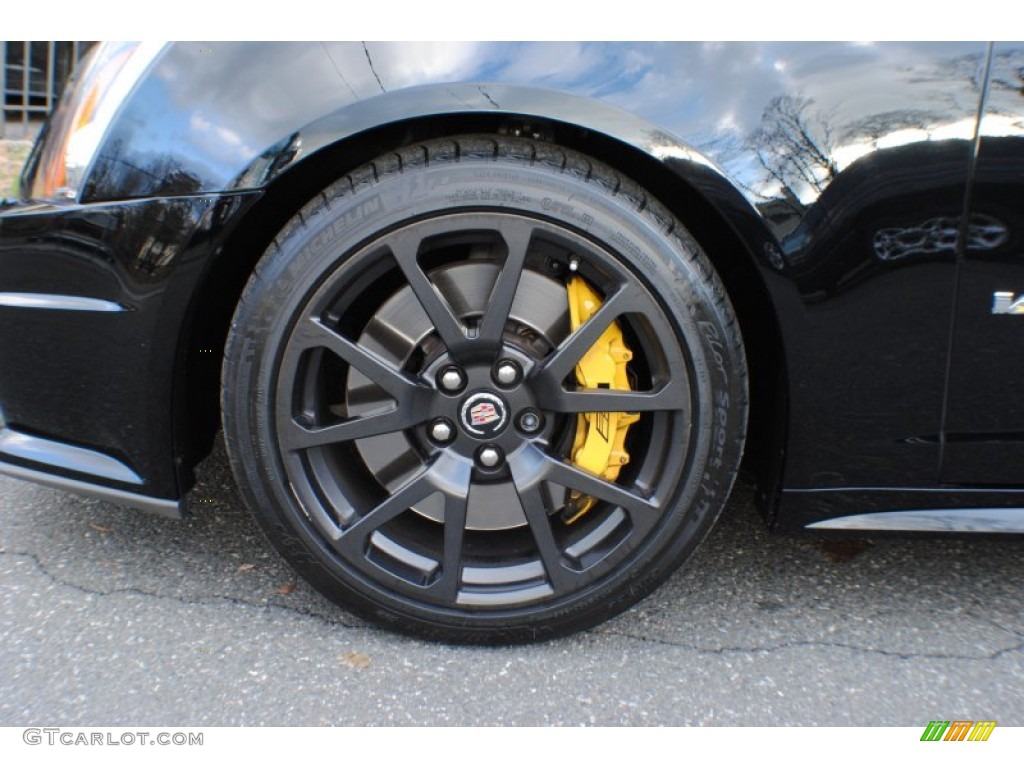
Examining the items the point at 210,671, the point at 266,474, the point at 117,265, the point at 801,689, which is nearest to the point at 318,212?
the point at 117,265

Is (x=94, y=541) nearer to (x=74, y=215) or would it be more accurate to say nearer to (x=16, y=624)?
(x=16, y=624)

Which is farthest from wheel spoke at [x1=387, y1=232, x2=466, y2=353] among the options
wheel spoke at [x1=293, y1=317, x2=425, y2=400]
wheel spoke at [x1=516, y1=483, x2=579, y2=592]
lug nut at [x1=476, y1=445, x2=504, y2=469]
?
wheel spoke at [x1=516, y1=483, x2=579, y2=592]

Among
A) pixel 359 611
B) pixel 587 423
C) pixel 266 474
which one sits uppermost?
pixel 587 423

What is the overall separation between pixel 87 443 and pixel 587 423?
1035 millimetres

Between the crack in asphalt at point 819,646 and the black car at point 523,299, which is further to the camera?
the crack in asphalt at point 819,646

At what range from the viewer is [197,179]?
154cm

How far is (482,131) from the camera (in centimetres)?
160

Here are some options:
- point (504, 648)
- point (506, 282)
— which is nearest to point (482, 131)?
point (506, 282)

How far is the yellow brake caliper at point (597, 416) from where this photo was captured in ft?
5.54

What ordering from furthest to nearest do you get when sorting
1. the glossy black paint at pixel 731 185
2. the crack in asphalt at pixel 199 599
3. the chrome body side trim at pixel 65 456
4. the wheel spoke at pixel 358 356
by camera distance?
the crack in asphalt at pixel 199 599 → the chrome body side trim at pixel 65 456 → the wheel spoke at pixel 358 356 → the glossy black paint at pixel 731 185

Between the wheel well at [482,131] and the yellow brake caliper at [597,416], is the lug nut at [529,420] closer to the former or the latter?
the yellow brake caliper at [597,416]

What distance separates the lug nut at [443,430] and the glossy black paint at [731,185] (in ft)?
1.68
